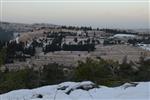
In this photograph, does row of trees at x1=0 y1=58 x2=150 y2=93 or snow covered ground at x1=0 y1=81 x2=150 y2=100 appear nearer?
snow covered ground at x1=0 y1=81 x2=150 y2=100

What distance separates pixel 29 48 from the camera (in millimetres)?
46875

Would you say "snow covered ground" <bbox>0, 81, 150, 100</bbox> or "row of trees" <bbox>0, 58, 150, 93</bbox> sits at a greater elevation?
"snow covered ground" <bbox>0, 81, 150, 100</bbox>

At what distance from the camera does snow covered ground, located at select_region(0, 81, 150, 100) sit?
7.45m

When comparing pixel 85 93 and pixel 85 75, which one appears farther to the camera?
pixel 85 75

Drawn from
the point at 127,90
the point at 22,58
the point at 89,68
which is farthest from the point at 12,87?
the point at 22,58

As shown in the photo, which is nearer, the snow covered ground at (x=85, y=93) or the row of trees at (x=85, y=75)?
the snow covered ground at (x=85, y=93)

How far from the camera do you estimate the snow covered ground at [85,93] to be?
7453 mm

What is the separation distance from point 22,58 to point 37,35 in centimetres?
1921

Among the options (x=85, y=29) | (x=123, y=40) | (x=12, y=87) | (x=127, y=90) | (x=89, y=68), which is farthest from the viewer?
(x=85, y=29)

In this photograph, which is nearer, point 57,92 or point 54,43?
point 57,92

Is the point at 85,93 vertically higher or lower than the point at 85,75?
higher

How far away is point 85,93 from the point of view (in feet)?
26.4

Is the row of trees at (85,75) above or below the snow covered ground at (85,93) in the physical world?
below

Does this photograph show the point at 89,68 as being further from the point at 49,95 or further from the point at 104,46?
the point at 104,46
